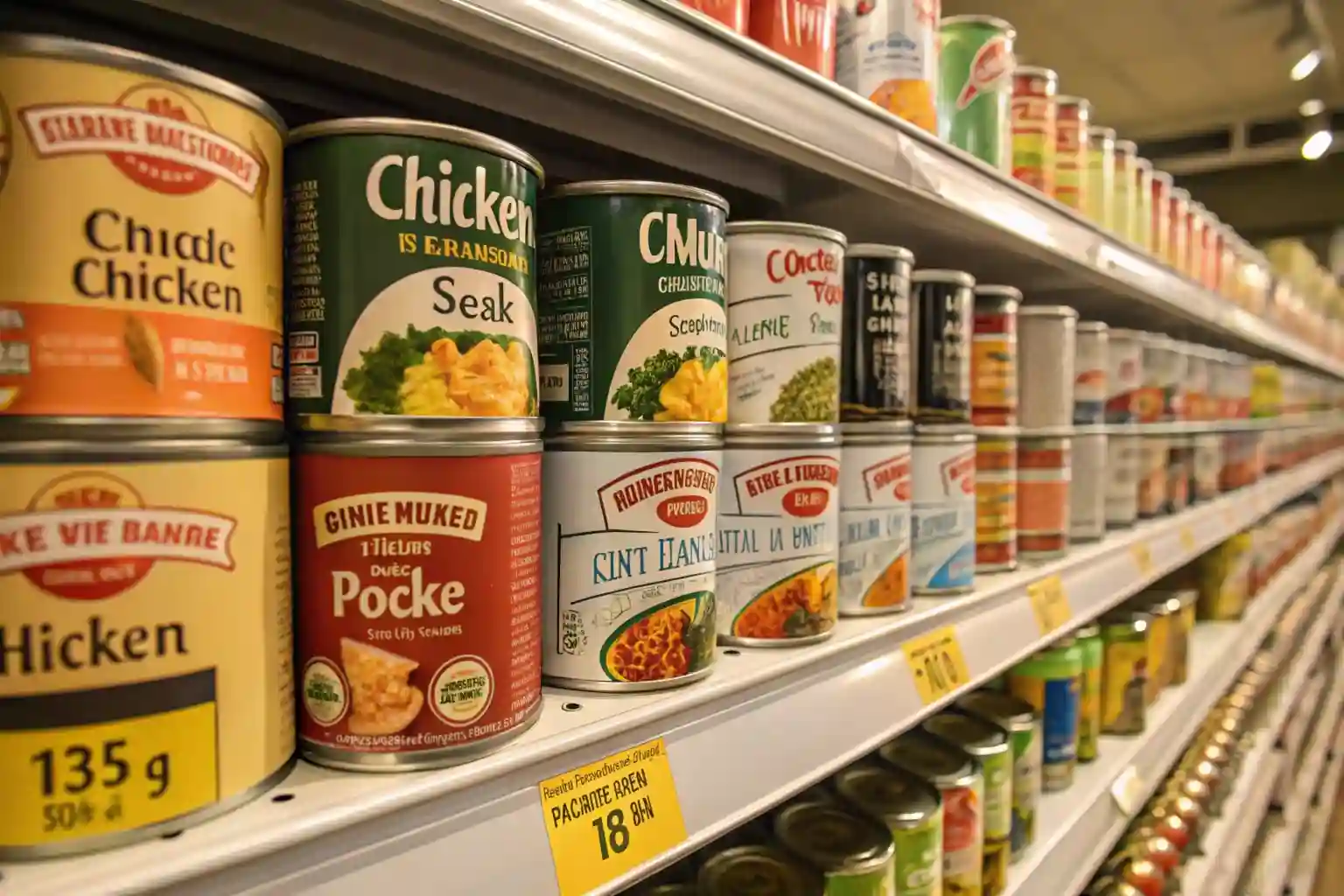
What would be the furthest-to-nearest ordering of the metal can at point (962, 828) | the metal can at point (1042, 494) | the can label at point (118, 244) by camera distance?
the metal can at point (1042, 494), the metal can at point (962, 828), the can label at point (118, 244)

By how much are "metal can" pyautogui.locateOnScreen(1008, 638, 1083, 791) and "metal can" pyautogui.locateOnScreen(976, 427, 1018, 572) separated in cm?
27

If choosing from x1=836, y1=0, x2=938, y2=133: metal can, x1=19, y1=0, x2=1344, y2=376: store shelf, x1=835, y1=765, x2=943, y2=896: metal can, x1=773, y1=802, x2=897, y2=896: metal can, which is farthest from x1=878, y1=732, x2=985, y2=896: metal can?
x1=836, y1=0, x2=938, y2=133: metal can

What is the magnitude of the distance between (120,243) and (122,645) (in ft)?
0.67

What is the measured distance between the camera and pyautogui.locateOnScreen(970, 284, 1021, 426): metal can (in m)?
1.25

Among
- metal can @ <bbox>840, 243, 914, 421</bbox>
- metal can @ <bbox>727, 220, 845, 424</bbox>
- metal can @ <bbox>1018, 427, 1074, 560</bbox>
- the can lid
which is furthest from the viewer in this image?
metal can @ <bbox>1018, 427, 1074, 560</bbox>

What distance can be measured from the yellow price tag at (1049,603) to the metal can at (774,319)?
2.07 ft

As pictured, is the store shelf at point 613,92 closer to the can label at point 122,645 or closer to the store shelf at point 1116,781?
the can label at point 122,645

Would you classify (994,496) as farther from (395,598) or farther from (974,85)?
(395,598)

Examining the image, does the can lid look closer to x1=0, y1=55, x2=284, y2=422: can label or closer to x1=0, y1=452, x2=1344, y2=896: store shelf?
x1=0, y1=55, x2=284, y2=422: can label

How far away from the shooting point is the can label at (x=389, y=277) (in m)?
0.53

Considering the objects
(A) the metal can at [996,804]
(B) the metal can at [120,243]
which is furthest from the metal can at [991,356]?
(B) the metal can at [120,243]

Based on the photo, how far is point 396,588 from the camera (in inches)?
21.1

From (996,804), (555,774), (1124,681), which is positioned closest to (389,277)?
(555,774)

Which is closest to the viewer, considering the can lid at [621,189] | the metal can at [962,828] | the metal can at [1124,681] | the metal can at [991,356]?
the can lid at [621,189]
